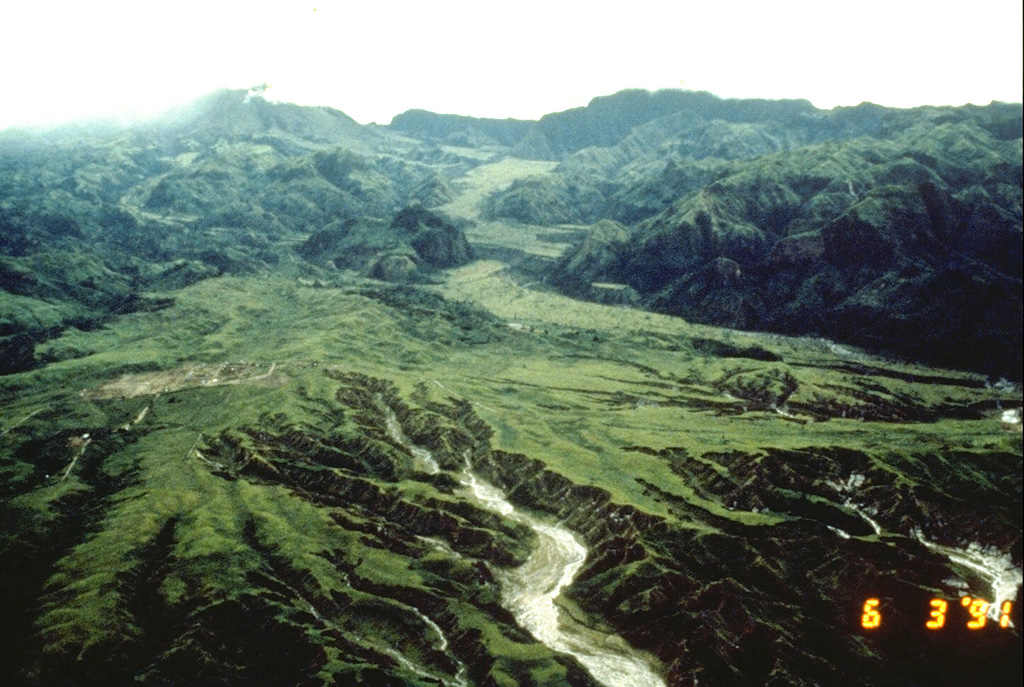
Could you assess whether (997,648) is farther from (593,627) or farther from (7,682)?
(7,682)

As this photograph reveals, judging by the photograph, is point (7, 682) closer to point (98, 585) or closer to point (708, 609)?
point (98, 585)

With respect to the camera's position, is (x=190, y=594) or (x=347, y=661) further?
(x=190, y=594)

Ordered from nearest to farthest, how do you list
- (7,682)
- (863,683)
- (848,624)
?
(7,682), (863,683), (848,624)

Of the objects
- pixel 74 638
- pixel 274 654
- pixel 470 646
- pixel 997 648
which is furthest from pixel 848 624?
pixel 74 638

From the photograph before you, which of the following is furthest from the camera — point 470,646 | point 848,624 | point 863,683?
point 848,624

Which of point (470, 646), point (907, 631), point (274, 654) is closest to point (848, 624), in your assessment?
point (907, 631)

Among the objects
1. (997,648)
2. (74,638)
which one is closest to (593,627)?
(997,648)

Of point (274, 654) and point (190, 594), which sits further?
point (190, 594)

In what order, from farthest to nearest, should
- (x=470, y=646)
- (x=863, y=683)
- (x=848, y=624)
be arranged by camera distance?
(x=848, y=624) → (x=470, y=646) → (x=863, y=683)

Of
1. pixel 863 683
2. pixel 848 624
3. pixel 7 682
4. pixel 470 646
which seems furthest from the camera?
pixel 848 624

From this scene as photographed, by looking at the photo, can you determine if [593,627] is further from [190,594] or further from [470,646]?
[190,594]
